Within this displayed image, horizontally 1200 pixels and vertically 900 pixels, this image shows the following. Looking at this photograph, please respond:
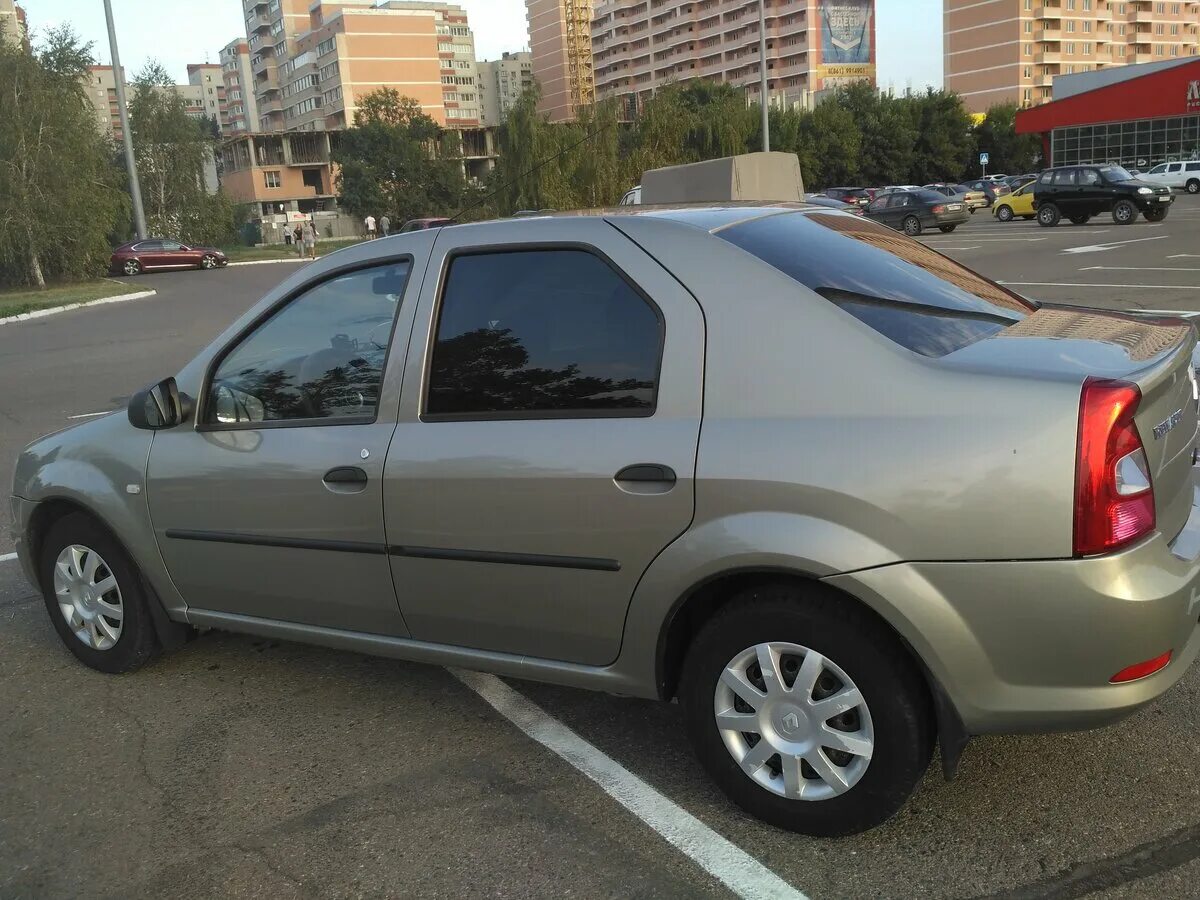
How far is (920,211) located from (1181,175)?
23.3m

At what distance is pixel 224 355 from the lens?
3.75m

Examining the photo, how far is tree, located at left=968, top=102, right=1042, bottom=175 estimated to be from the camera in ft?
276

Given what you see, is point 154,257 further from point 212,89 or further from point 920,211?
point 212,89

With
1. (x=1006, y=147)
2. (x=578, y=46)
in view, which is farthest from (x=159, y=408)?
(x=578, y=46)

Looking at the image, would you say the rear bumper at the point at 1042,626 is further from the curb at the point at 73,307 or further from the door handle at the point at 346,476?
the curb at the point at 73,307

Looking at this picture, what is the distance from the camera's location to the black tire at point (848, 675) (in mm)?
2574

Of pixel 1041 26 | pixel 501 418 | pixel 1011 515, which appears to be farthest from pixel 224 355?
pixel 1041 26

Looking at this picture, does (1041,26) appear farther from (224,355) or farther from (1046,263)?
(224,355)

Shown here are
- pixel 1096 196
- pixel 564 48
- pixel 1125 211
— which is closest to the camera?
pixel 1125 211

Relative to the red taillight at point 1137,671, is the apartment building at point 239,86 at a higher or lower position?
higher

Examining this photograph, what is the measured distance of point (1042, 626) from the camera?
2.40m

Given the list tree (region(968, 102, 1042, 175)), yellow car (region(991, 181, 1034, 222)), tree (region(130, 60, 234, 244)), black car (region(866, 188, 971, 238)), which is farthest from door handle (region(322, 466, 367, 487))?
tree (region(968, 102, 1042, 175))

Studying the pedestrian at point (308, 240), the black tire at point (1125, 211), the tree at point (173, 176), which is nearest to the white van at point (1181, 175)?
the black tire at point (1125, 211)

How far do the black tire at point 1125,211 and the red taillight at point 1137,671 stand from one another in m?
29.5
